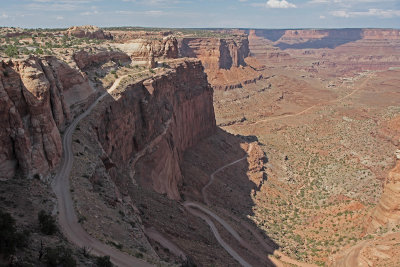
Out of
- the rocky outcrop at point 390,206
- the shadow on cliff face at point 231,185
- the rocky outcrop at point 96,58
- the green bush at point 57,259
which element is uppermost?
the rocky outcrop at point 96,58

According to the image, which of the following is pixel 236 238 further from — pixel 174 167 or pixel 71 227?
pixel 71 227

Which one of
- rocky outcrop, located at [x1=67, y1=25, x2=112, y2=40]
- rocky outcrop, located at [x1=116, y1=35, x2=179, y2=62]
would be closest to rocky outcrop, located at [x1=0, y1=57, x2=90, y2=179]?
rocky outcrop, located at [x1=116, y1=35, x2=179, y2=62]

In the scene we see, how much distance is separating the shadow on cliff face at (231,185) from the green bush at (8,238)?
26093 millimetres

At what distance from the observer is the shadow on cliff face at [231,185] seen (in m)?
40.5

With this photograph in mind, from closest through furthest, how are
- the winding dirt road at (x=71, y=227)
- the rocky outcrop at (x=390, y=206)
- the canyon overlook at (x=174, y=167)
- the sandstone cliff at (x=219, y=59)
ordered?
the winding dirt road at (x=71, y=227) → the canyon overlook at (x=174, y=167) → the rocky outcrop at (x=390, y=206) → the sandstone cliff at (x=219, y=59)

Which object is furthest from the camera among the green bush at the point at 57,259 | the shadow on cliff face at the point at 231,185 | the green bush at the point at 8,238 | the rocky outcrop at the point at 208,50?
the rocky outcrop at the point at 208,50

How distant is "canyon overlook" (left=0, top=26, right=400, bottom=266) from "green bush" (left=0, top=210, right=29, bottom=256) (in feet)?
2.17

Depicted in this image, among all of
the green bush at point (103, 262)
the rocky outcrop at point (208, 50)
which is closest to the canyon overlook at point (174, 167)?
the green bush at point (103, 262)

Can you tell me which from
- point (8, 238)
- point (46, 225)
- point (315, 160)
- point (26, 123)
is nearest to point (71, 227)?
point (46, 225)

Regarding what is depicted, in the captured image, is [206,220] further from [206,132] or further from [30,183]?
[206,132]

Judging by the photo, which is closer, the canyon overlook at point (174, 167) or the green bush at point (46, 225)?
the green bush at point (46, 225)

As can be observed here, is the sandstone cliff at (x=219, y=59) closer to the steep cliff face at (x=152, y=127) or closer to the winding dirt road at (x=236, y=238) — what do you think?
the steep cliff face at (x=152, y=127)

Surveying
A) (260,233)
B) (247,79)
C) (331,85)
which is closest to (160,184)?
(260,233)

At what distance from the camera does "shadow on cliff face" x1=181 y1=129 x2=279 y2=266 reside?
133 ft
